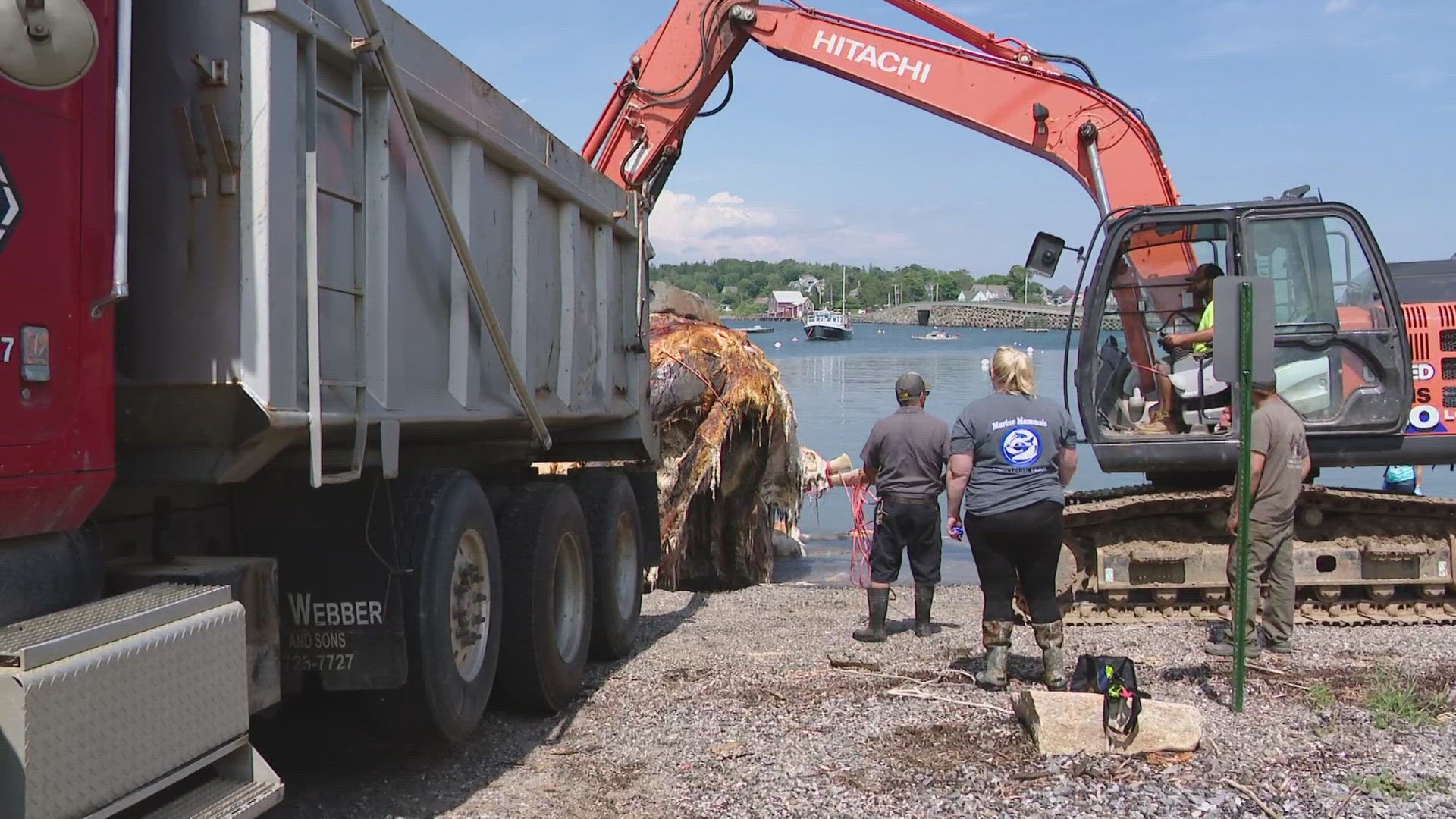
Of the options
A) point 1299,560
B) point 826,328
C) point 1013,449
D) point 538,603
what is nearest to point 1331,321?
point 1299,560

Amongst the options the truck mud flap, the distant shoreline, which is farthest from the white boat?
the truck mud flap

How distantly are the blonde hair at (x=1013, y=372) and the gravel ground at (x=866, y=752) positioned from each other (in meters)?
1.61

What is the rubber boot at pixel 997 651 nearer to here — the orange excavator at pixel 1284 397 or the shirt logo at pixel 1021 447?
the shirt logo at pixel 1021 447

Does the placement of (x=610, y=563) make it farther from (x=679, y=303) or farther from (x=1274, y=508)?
(x=679, y=303)

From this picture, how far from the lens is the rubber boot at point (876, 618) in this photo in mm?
9039

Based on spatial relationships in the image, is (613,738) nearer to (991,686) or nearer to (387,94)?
(991,686)

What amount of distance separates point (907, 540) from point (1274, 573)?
232 cm

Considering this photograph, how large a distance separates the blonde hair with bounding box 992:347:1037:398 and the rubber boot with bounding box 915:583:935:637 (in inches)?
102

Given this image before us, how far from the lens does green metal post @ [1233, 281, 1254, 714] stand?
21.5 ft

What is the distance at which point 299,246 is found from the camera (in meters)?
4.19

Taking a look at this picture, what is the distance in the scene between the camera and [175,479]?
165 inches

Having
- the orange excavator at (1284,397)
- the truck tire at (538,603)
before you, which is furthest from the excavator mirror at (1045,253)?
the truck tire at (538,603)

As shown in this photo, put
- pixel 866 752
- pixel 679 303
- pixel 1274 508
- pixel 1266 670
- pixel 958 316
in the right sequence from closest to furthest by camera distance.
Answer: pixel 866 752
pixel 1266 670
pixel 1274 508
pixel 679 303
pixel 958 316

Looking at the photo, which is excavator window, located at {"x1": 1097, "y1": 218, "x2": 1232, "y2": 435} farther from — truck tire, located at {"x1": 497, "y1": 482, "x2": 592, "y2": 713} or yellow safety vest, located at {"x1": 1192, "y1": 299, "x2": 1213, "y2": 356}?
truck tire, located at {"x1": 497, "y1": 482, "x2": 592, "y2": 713}
